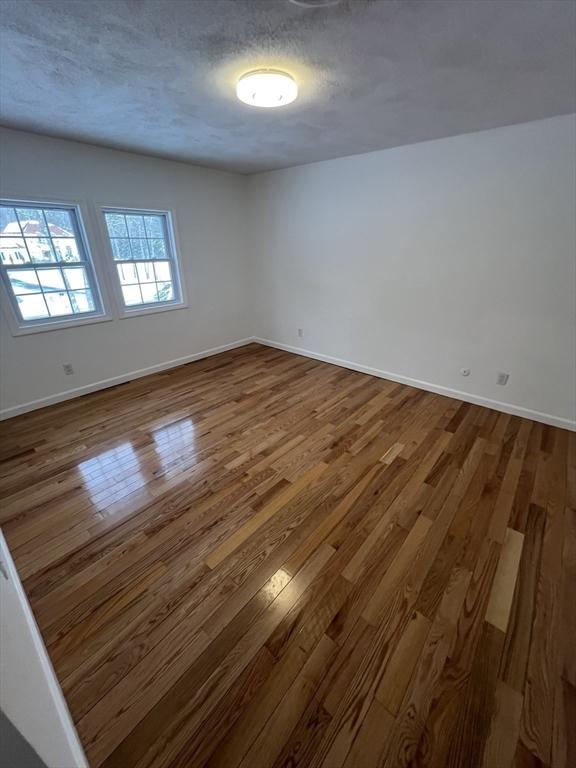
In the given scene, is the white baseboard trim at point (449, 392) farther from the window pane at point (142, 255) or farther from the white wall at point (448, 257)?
the window pane at point (142, 255)

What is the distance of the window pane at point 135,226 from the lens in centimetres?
350

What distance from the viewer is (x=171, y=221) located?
3738mm

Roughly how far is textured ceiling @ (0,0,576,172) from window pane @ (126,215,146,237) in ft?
2.99

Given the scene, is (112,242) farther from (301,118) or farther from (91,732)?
(91,732)

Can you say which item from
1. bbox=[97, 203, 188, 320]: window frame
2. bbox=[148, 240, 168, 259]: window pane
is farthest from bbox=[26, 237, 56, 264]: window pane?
bbox=[148, 240, 168, 259]: window pane

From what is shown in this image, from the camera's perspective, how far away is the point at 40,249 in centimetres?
291

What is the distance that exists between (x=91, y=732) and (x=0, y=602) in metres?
0.56

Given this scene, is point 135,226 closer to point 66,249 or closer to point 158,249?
point 158,249

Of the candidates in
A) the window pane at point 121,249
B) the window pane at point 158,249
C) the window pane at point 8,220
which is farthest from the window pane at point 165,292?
the window pane at point 8,220

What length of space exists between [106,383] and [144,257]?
1.61 metres

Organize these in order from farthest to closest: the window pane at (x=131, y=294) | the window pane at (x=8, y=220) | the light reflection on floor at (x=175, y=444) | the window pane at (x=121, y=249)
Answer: the window pane at (x=131, y=294) → the window pane at (x=121, y=249) → the window pane at (x=8, y=220) → the light reflection on floor at (x=175, y=444)

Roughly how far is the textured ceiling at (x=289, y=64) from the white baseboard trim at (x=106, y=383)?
2.38 metres

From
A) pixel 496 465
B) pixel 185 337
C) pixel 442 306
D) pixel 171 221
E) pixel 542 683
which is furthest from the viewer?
pixel 185 337

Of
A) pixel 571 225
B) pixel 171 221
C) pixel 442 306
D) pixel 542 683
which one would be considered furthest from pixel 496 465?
pixel 171 221
